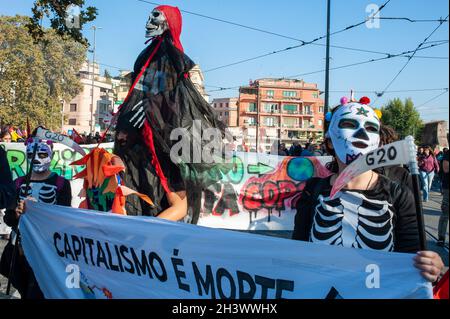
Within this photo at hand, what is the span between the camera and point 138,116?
3646 millimetres

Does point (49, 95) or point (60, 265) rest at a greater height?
point (49, 95)

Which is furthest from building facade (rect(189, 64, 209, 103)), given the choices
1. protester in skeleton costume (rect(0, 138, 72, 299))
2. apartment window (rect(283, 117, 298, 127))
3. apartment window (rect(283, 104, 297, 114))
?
apartment window (rect(283, 117, 298, 127))

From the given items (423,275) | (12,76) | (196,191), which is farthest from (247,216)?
(12,76)

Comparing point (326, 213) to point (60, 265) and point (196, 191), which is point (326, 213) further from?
point (60, 265)

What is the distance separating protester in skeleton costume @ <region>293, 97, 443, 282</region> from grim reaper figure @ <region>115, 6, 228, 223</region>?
1.28 meters

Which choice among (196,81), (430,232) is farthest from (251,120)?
(430,232)

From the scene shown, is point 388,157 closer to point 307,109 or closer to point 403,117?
point 403,117

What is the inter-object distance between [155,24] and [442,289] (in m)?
2.92

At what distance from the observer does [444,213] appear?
24.8ft

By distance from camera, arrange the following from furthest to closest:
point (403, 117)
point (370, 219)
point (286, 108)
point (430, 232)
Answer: point (286, 108), point (403, 117), point (430, 232), point (370, 219)

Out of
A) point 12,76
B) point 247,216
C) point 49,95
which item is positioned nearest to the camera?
point 247,216

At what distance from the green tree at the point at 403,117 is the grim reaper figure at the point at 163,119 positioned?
211 ft
